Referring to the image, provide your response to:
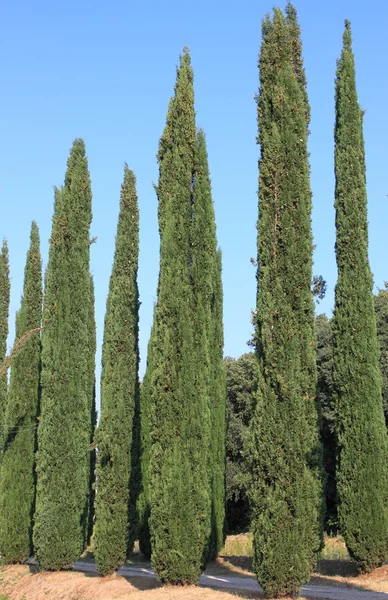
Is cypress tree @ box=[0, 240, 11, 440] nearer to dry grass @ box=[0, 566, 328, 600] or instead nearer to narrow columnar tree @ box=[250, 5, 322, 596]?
dry grass @ box=[0, 566, 328, 600]

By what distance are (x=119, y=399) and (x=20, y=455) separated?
18.8 ft

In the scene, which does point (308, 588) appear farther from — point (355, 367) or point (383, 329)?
point (383, 329)

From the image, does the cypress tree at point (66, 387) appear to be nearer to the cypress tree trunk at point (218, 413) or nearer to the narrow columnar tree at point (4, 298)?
the cypress tree trunk at point (218, 413)

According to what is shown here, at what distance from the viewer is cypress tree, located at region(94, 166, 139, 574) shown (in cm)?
1586

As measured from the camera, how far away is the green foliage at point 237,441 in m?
30.0

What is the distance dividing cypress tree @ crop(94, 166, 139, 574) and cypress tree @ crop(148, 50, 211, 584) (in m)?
2.99

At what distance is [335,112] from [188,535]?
10.9 meters

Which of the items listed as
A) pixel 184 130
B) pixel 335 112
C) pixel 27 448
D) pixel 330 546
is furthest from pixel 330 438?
pixel 184 130

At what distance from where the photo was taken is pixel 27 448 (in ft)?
69.5

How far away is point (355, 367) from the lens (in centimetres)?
1593

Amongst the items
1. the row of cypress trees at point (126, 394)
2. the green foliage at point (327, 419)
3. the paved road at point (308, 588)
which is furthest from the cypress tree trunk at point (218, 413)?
the green foliage at point (327, 419)

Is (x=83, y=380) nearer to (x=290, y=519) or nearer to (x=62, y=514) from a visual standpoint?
(x=62, y=514)

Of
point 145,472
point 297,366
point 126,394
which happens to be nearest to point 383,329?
point 145,472

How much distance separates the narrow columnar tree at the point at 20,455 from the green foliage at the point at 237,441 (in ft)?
33.5
